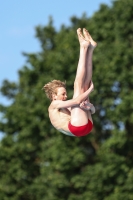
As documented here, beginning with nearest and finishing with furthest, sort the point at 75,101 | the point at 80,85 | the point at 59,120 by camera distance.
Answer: the point at 75,101, the point at 80,85, the point at 59,120

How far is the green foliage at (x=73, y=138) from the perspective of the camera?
37031 mm

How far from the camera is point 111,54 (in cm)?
3862

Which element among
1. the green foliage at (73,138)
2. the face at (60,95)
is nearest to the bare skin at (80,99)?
the face at (60,95)

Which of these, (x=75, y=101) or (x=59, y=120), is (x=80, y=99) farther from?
(x=59, y=120)

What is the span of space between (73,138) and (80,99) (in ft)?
85.6

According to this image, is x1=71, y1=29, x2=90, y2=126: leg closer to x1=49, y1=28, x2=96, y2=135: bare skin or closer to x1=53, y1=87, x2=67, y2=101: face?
x1=49, y1=28, x2=96, y2=135: bare skin

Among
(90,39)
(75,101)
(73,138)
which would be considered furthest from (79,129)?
(73,138)

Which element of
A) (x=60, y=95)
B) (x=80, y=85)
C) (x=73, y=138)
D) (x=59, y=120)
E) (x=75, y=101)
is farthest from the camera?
(x=73, y=138)

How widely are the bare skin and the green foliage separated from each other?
78.7ft

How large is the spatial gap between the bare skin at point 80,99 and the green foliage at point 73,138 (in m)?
24.0

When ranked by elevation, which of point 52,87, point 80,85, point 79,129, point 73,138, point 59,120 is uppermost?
point 73,138

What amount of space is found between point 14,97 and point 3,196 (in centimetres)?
758

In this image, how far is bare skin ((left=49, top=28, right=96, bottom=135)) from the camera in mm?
12062

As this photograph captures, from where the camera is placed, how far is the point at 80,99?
1198 centimetres
